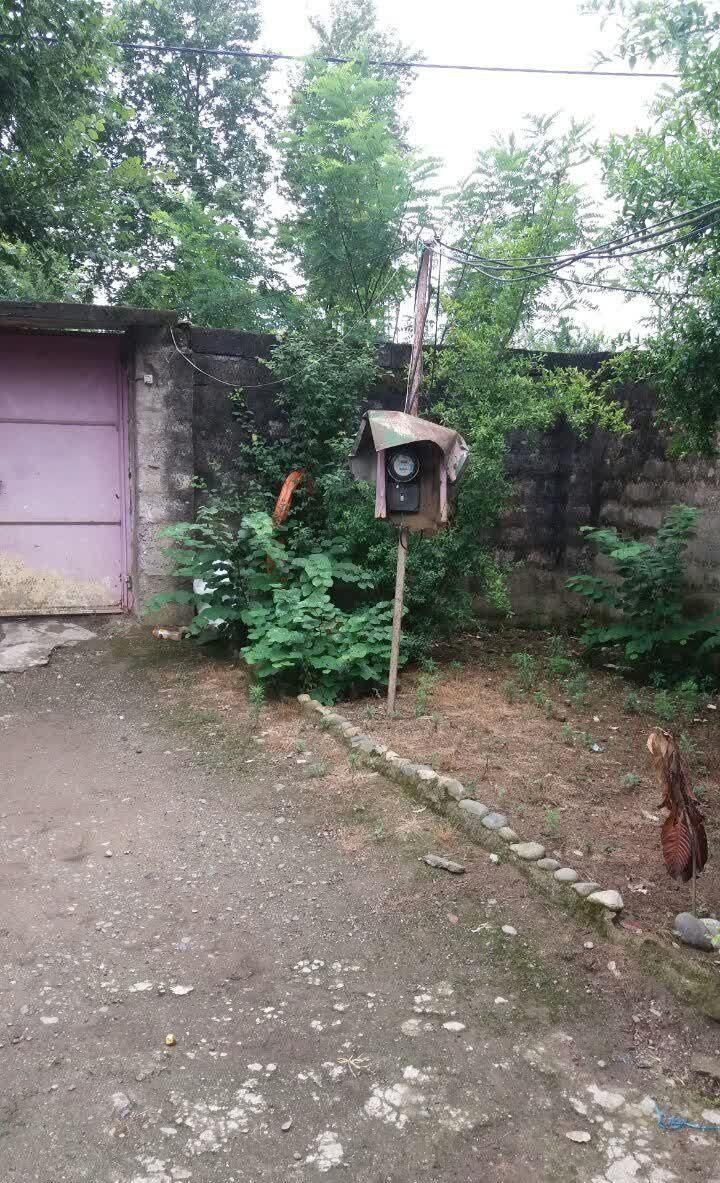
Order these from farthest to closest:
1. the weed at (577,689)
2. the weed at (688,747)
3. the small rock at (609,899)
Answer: the weed at (577,689), the weed at (688,747), the small rock at (609,899)

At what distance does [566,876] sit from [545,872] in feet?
0.31

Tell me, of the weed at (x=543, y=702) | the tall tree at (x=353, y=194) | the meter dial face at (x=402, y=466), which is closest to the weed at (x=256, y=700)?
the meter dial face at (x=402, y=466)

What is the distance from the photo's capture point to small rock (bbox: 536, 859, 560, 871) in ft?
10.1

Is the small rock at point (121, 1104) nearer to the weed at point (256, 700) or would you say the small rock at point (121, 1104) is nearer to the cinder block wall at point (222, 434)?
the weed at point (256, 700)

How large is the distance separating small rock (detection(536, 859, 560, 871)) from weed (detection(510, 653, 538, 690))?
2258 millimetres

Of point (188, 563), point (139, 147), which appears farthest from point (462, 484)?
point (139, 147)

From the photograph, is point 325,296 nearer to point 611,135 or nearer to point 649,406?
point 649,406

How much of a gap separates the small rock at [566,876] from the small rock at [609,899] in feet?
0.34

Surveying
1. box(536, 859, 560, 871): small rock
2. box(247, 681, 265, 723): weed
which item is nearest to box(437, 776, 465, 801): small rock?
box(536, 859, 560, 871): small rock

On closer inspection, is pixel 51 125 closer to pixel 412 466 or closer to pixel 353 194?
pixel 353 194

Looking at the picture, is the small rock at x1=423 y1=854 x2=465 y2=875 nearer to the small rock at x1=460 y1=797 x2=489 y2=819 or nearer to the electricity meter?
the small rock at x1=460 y1=797 x2=489 y2=819

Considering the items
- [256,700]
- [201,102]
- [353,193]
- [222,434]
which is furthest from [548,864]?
[201,102]

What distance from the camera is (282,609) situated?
5.24 metres

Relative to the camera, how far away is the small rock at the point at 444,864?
3.17 metres
